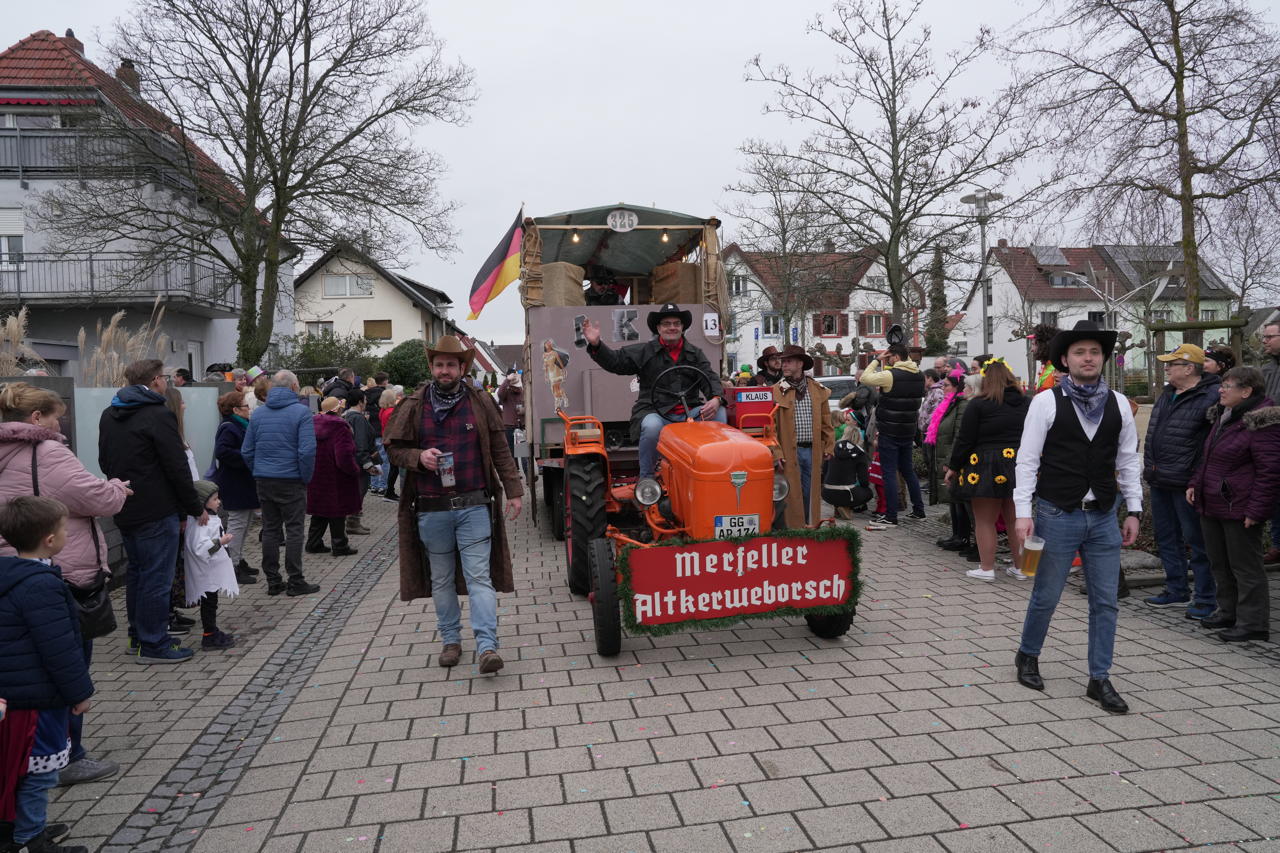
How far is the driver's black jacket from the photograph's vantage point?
602 cm

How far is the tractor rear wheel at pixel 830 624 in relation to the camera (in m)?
5.30

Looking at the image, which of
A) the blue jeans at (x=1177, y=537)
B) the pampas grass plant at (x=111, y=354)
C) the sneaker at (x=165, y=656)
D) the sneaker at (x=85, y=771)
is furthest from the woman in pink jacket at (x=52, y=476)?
the blue jeans at (x=1177, y=537)

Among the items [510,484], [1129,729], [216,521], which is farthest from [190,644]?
[1129,729]

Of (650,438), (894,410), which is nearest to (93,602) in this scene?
(650,438)

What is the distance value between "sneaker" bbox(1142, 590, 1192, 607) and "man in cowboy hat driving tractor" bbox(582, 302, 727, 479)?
11.4 feet

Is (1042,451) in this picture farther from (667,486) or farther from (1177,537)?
(1177,537)

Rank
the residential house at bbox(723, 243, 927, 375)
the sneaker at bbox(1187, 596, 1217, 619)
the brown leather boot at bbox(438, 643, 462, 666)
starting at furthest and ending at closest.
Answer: the residential house at bbox(723, 243, 927, 375) < the sneaker at bbox(1187, 596, 1217, 619) < the brown leather boot at bbox(438, 643, 462, 666)

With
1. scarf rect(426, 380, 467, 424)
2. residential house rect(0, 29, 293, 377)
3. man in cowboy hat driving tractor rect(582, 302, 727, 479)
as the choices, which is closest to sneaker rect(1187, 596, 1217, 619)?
man in cowboy hat driving tractor rect(582, 302, 727, 479)

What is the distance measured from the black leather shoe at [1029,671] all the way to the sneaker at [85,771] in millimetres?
4560

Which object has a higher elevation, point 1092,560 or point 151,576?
point 1092,560

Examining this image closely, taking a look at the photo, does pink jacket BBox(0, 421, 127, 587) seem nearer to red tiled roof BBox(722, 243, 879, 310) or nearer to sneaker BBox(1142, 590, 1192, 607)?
sneaker BBox(1142, 590, 1192, 607)

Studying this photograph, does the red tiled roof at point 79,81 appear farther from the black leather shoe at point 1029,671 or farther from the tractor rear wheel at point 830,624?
the black leather shoe at point 1029,671

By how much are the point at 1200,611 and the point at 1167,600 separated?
432 millimetres

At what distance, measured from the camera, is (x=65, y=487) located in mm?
4328
